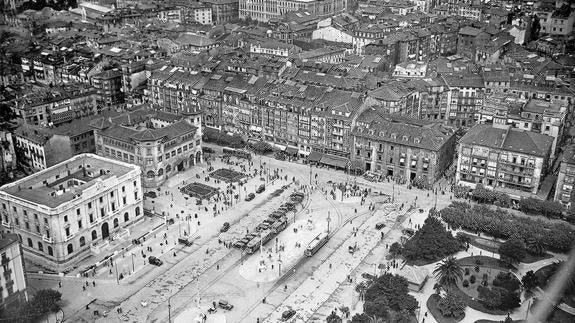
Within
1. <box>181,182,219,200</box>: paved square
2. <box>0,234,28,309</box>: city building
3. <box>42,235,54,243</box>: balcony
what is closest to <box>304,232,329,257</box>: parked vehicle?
<box>181,182,219,200</box>: paved square

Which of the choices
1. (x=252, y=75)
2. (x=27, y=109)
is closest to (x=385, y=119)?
(x=252, y=75)

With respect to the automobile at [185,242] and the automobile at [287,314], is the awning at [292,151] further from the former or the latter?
the automobile at [287,314]

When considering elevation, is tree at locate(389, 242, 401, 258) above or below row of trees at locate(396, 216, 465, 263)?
below

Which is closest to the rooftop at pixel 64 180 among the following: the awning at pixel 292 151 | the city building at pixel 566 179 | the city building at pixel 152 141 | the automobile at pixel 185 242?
the city building at pixel 152 141

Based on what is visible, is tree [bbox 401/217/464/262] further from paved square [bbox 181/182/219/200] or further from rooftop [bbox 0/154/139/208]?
rooftop [bbox 0/154/139/208]

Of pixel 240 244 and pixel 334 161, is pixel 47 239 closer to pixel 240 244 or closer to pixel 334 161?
pixel 240 244

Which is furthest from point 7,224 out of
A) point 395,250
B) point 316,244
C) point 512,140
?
point 512,140
